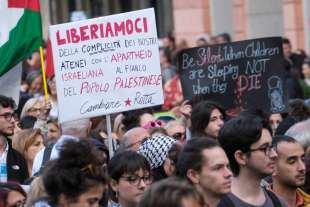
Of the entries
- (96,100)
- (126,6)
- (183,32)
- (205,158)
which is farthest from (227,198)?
(126,6)

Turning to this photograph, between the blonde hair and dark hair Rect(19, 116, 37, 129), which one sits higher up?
the blonde hair

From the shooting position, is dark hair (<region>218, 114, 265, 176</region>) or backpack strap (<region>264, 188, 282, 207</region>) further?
dark hair (<region>218, 114, 265, 176</region>)

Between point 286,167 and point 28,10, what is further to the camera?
point 28,10

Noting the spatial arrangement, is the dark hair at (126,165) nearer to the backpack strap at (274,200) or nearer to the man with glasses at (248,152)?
the man with glasses at (248,152)

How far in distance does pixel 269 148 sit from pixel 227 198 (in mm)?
556

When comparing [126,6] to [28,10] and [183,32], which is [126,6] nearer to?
[183,32]

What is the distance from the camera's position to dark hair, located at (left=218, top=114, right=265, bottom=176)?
7691mm

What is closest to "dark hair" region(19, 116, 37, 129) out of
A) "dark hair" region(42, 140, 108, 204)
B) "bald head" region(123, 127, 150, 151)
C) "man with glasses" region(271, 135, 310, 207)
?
"bald head" region(123, 127, 150, 151)

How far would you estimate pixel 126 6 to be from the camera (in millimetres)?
40406

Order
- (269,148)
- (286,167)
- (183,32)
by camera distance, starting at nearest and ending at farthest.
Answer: (269,148) < (286,167) < (183,32)

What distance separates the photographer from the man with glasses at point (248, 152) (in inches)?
300

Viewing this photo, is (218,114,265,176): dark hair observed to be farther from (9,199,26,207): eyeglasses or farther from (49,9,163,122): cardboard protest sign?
(49,9,163,122): cardboard protest sign

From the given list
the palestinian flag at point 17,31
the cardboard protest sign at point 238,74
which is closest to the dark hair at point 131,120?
the cardboard protest sign at point 238,74

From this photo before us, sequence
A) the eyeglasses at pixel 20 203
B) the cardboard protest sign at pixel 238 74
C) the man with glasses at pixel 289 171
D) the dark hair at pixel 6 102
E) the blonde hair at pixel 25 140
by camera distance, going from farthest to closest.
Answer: the cardboard protest sign at pixel 238 74
the blonde hair at pixel 25 140
the dark hair at pixel 6 102
the man with glasses at pixel 289 171
the eyeglasses at pixel 20 203
